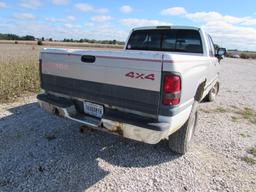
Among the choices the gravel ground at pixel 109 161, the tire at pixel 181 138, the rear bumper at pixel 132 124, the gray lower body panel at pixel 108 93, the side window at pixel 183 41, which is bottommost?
the gravel ground at pixel 109 161

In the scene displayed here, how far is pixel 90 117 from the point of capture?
131 inches

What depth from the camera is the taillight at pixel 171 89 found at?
260 centimetres

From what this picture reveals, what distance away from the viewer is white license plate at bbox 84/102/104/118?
3.18 metres

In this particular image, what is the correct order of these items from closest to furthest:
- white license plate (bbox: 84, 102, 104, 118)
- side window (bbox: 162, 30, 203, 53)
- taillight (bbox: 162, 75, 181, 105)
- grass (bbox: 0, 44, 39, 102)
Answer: taillight (bbox: 162, 75, 181, 105) → white license plate (bbox: 84, 102, 104, 118) → side window (bbox: 162, 30, 203, 53) → grass (bbox: 0, 44, 39, 102)

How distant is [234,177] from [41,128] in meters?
3.46

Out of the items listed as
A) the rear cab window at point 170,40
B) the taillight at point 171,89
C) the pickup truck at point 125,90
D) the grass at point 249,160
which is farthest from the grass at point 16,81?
the grass at point 249,160

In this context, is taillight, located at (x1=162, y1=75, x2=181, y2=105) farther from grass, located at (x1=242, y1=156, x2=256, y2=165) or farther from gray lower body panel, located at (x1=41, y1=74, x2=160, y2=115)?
grass, located at (x1=242, y1=156, x2=256, y2=165)

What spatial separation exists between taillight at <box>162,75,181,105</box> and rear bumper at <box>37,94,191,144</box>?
204 mm

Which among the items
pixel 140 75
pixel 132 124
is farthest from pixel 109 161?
pixel 140 75

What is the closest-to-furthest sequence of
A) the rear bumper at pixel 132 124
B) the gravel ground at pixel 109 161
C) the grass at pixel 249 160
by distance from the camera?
the rear bumper at pixel 132 124, the gravel ground at pixel 109 161, the grass at pixel 249 160

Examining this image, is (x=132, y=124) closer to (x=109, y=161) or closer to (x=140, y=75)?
(x=140, y=75)

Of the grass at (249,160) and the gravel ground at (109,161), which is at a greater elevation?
the gravel ground at (109,161)

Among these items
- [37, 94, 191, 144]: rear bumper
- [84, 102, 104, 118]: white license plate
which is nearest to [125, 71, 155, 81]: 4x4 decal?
[37, 94, 191, 144]: rear bumper

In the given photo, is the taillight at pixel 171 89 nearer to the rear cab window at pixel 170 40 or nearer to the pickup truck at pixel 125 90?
the pickup truck at pixel 125 90
